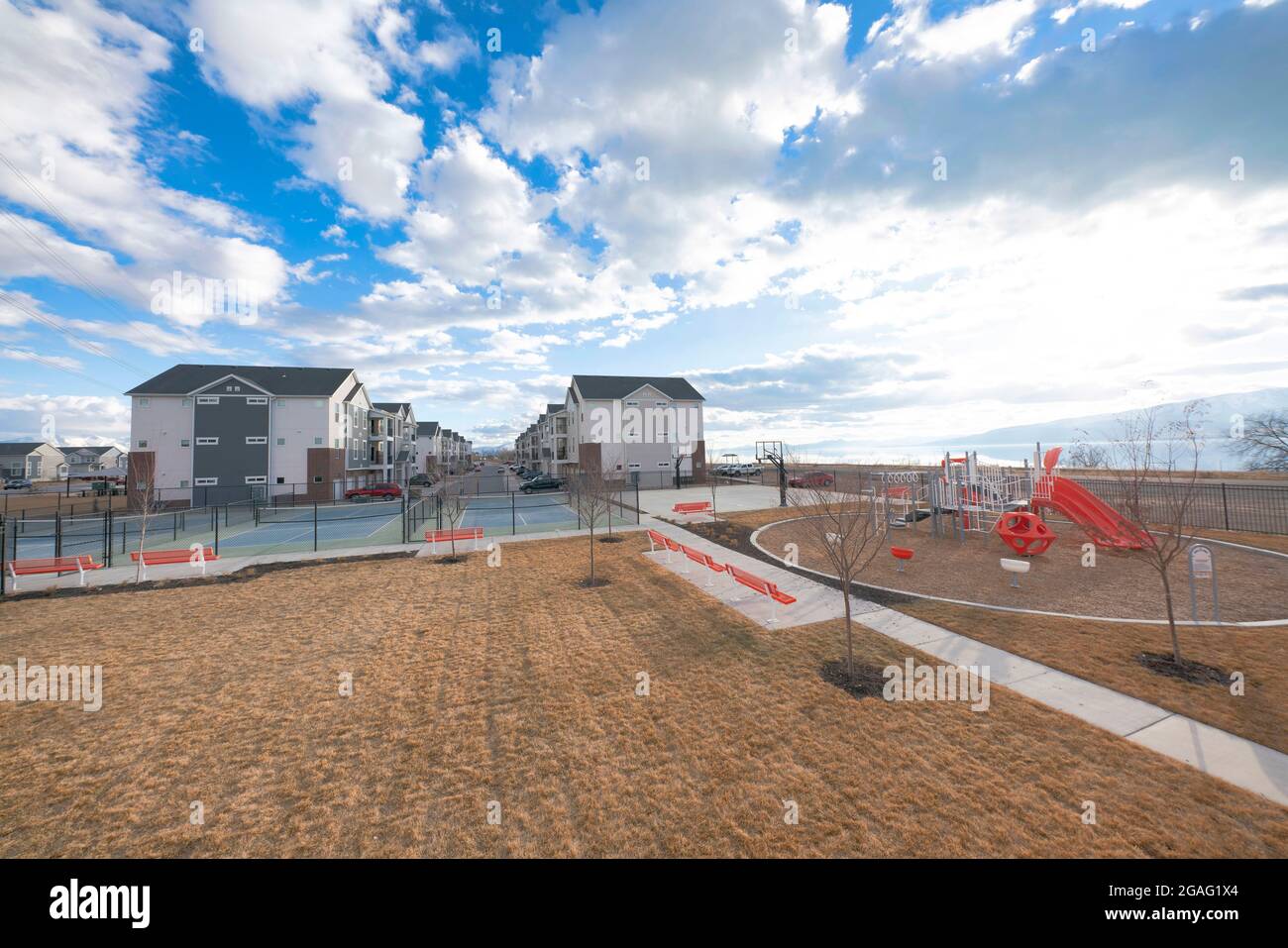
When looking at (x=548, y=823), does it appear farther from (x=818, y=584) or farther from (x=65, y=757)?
(x=818, y=584)

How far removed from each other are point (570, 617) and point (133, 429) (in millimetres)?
51435

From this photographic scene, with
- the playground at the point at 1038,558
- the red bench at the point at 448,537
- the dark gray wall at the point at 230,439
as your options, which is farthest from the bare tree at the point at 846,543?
the dark gray wall at the point at 230,439

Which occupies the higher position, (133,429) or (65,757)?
(133,429)

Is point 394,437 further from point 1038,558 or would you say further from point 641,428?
point 1038,558

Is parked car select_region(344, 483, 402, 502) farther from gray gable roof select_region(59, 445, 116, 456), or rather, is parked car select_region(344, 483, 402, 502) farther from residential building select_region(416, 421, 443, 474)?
gray gable roof select_region(59, 445, 116, 456)

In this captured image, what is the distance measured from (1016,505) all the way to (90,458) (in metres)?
179

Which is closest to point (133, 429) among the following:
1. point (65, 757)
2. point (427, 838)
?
point (65, 757)

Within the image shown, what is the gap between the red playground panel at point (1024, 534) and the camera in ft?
45.0

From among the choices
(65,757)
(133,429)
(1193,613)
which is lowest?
(65,757)

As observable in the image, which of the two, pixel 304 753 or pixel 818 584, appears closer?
pixel 304 753

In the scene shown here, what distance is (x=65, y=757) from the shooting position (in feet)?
17.5

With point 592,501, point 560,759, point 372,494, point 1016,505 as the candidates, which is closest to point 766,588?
point 560,759

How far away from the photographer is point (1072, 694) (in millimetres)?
6234

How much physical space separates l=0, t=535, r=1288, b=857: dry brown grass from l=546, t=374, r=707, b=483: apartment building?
3918 cm
